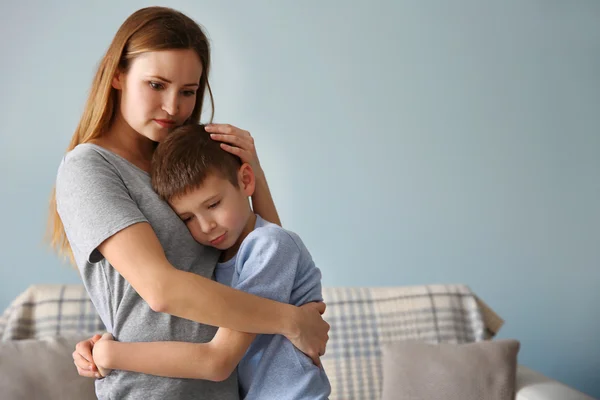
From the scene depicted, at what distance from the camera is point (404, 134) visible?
3281 mm

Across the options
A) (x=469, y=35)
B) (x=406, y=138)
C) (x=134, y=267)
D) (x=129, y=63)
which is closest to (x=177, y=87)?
(x=129, y=63)

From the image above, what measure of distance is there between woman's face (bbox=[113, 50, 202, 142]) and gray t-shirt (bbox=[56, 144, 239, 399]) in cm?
10

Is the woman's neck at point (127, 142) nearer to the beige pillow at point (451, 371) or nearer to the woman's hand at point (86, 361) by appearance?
the woman's hand at point (86, 361)

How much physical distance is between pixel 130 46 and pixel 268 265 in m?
0.50

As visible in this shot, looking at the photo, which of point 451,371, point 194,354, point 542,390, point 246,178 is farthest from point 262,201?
point 542,390

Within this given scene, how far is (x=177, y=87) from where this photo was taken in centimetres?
129

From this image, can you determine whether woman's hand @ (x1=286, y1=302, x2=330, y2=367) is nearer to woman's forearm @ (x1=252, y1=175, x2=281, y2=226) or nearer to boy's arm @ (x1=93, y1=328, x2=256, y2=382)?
boy's arm @ (x1=93, y1=328, x2=256, y2=382)

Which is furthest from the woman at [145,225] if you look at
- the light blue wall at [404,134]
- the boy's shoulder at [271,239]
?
the light blue wall at [404,134]

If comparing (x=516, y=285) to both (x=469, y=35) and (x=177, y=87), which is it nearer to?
(x=469, y=35)

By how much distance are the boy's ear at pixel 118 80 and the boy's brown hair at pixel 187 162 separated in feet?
0.51

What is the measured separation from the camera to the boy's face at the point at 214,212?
1.23 meters

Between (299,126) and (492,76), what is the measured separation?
1016mm

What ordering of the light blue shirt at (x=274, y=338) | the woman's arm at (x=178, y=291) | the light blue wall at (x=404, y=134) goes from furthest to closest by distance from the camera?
the light blue wall at (x=404, y=134)
the light blue shirt at (x=274, y=338)
the woman's arm at (x=178, y=291)

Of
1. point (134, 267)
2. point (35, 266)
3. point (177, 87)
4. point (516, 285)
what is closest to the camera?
point (134, 267)
